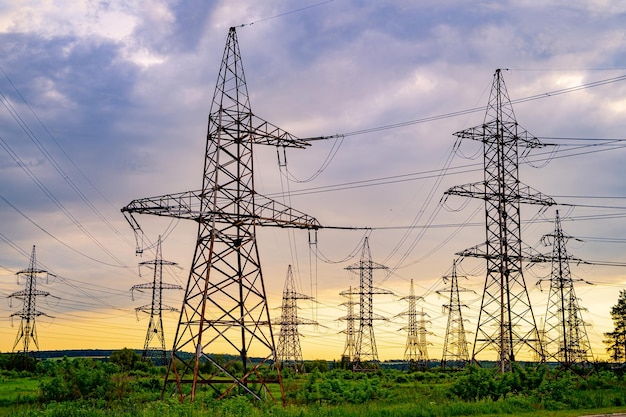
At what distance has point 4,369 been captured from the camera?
79625 mm

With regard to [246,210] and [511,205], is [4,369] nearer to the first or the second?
[246,210]

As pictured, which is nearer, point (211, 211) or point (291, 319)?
point (211, 211)

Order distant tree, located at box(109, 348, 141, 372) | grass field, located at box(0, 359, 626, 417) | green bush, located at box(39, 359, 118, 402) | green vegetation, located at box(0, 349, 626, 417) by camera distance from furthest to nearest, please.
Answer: distant tree, located at box(109, 348, 141, 372)
green bush, located at box(39, 359, 118, 402)
green vegetation, located at box(0, 349, 626, 417)
grass field, located at box(0, 359, 626, 417)

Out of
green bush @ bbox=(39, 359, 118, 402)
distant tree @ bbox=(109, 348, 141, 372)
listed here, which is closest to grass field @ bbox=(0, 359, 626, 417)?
green bush @ bbox=(39, 359, 118, 402)

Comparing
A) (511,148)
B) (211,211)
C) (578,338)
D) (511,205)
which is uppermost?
(511,148)

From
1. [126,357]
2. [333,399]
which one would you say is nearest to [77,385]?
[333,399]

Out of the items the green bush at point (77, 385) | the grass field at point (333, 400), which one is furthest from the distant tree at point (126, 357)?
the green bush at point (77, 385)

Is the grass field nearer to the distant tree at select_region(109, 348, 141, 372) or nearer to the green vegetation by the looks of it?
the green vegetation

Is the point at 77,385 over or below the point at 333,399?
over

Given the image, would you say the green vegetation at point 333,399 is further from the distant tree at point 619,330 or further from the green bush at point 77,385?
the distant tree at point 619,330

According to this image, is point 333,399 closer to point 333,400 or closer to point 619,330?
point 333,400

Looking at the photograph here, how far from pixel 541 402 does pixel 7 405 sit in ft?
113

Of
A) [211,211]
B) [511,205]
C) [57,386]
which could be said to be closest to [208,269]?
[211,211]

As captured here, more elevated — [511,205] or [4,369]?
[511,205]
